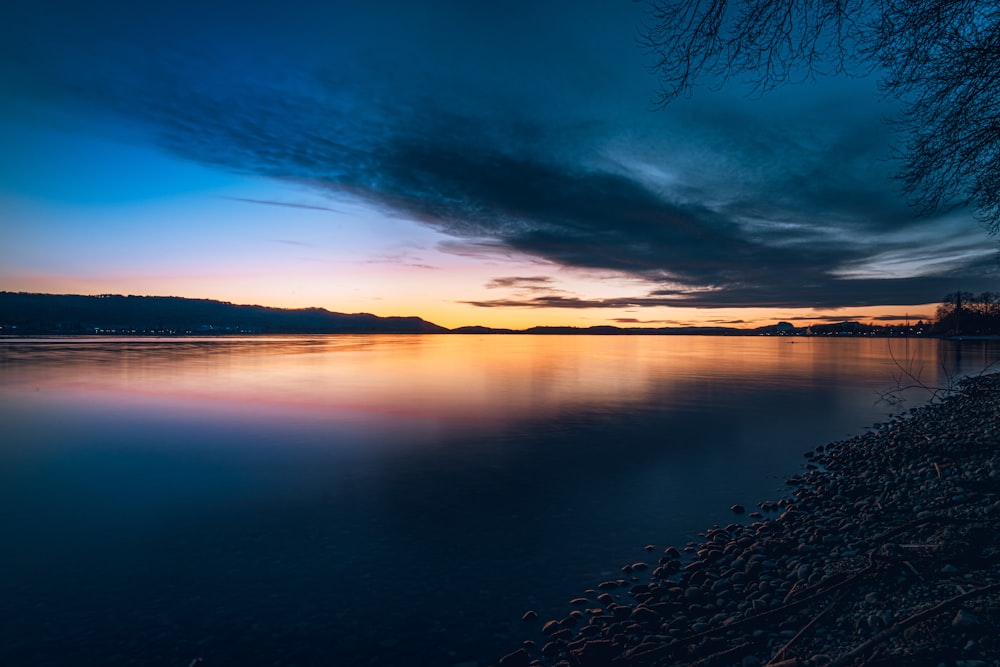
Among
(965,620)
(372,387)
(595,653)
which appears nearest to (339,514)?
(595,653)

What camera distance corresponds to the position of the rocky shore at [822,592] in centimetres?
406

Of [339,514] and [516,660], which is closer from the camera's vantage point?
[516,660]

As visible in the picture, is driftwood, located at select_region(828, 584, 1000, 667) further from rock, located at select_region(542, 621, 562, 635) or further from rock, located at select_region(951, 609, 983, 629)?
rock, located at select_region(542, 621, 562, 635)

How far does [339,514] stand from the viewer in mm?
9469

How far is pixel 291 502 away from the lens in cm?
1012

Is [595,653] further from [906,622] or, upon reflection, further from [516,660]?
[906,622]

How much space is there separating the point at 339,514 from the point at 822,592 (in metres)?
7.72

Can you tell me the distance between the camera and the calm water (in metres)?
5.86

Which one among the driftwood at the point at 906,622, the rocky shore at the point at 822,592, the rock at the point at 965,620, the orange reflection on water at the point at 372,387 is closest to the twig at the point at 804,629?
the rocky shore at the point at 822,592

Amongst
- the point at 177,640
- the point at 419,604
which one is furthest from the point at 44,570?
the point at 419,604

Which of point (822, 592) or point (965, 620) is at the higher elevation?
point (965, 620)

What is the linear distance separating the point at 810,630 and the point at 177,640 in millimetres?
6611

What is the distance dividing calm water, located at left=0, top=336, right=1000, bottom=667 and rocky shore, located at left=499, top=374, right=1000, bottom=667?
658mm

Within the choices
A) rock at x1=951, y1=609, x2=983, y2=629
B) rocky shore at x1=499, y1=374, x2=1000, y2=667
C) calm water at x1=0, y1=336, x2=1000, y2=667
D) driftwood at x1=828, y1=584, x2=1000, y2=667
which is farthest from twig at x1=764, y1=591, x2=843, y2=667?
calm water at x1=0, y1=336, x2=1000, y2=667
